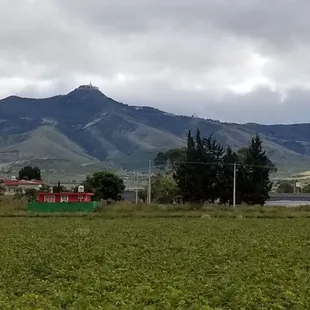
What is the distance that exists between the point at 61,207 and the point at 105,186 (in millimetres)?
29336

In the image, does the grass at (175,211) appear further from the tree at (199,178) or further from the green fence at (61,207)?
the tree at (199,178)

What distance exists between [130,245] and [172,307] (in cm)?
1648

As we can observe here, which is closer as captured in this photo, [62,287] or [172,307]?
[172,307]

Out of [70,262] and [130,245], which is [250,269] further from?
[130,245]

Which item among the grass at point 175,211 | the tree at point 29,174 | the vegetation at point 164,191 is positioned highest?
the tree at point 29,174

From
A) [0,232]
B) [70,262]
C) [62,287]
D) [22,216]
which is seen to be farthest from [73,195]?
[62,287]

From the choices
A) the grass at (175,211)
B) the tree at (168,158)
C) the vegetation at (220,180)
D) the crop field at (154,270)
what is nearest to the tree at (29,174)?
the tree at (168,158)

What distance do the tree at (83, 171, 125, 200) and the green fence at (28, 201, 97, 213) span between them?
27.9 m

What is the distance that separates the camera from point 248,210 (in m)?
62.7

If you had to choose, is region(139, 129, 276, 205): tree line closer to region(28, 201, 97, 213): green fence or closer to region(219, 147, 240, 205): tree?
region(219, 147, 240, 205): tree

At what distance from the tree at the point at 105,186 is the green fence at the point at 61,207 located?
2786cm

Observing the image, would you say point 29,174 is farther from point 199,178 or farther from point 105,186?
point 199,178

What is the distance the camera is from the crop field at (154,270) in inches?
541

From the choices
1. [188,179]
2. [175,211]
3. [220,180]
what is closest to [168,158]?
[188,179]
